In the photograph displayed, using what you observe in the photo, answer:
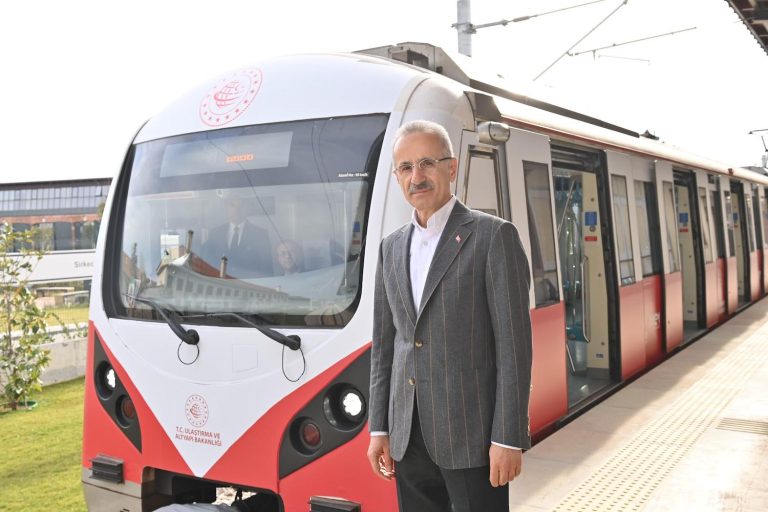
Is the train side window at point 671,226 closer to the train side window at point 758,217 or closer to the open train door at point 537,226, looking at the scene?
the open train door at point 537,226

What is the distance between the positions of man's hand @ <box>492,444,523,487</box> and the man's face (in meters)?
0.80

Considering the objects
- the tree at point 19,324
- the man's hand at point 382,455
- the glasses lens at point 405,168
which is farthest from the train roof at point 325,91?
the tree at point 19,324

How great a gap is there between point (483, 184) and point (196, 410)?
193 cm

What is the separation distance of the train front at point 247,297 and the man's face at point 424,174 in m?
1.20

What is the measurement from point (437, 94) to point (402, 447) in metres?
2.00

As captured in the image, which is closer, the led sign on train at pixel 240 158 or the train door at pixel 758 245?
the led sign on train at pixel 240 158

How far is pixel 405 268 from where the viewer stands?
107 inches

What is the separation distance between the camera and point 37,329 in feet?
36.2

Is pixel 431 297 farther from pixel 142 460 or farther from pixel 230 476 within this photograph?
pixel 142 460

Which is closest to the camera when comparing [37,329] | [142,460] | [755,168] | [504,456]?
[504,456]

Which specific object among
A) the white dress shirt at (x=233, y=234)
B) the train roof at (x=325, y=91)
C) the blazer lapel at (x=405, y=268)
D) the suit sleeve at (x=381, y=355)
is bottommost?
the suit sleeve at (x=381, y=355)

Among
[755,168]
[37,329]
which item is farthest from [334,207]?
[755,168]

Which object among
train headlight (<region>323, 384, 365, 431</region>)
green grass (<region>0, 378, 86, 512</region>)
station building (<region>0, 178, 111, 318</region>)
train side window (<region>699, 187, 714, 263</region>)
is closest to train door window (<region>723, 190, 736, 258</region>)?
train side window (<region>699, 187, 714, 263</region>)

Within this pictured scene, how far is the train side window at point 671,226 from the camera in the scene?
8.93 m
